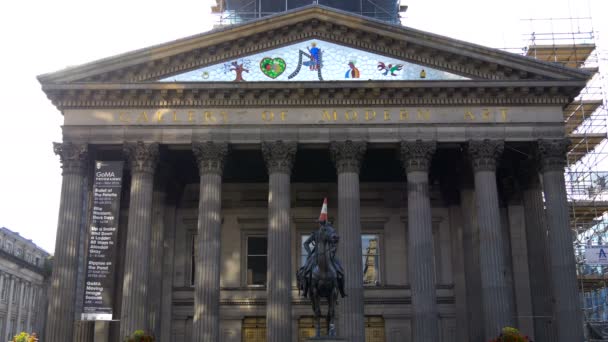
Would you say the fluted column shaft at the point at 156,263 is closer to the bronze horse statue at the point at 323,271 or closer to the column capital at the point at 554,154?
the bronze horse statue at the point at 323,271

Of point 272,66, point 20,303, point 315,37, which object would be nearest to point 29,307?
point 20,303

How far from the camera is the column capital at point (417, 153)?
2812 centimetres

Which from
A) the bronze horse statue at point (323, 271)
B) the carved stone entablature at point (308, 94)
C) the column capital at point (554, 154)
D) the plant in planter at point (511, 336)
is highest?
the carved stone entablature at point (308, 94)

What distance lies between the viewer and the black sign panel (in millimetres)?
26406

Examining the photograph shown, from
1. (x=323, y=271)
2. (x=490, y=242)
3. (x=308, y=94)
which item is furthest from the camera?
(x=308, y=94)

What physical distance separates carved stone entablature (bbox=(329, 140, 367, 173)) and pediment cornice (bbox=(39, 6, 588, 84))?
4.31 m

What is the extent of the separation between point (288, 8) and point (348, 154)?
641 inches

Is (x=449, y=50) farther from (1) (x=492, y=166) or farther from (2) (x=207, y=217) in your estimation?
(2) (x=207, y=217)

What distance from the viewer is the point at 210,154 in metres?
28.2

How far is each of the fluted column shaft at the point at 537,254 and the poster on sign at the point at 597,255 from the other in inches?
115

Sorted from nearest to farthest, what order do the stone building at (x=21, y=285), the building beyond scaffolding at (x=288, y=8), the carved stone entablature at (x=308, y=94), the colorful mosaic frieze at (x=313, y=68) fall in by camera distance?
the carved stone entablature at (x=308, y=94) → the colorful mosaic frieze at (x=313, y=68) → the building beyond scaffolding at (x=288, y=8) → the stone building at (x=21, y=285)

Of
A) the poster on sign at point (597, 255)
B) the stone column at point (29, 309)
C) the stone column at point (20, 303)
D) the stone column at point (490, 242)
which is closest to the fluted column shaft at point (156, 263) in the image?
the stone column at point (490, 242)

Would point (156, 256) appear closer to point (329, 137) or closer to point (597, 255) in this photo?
point (329, 137)

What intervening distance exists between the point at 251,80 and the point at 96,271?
32.2 ft
